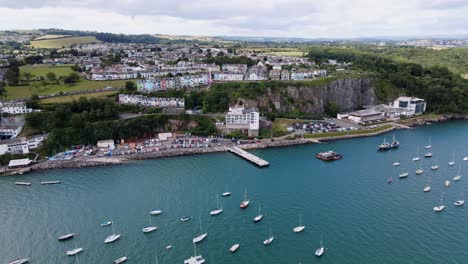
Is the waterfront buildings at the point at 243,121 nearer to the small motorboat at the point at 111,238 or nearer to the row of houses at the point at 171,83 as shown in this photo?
the row of houses at the point at 171,83

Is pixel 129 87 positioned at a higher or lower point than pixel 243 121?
higher

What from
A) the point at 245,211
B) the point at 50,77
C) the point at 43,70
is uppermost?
the point at 43,70

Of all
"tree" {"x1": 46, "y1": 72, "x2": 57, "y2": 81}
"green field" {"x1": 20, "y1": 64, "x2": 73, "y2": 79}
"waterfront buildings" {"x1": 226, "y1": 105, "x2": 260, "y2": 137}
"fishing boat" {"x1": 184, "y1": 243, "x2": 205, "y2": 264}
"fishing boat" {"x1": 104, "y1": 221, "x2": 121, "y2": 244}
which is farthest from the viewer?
"green field" {"x1": 20, "y1": 64, "x2": 73, "y2": 79}

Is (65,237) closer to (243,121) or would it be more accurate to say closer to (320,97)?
(243,121)

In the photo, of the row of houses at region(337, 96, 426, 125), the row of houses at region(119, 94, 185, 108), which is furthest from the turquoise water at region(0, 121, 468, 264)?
the row of houses at region(119, 94, 185, 108)

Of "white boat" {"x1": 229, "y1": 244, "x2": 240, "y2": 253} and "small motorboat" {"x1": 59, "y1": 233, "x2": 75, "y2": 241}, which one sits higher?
"white boat" {"x1": 229, "y1": 244, "x2": 240, "y2": 253}

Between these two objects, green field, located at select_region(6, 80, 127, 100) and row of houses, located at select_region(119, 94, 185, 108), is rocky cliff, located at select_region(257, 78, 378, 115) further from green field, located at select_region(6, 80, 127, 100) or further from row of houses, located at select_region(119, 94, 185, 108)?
green field, located at select_region(6, 80, 127, 100)

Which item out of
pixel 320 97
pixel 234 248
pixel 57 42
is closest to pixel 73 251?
pixel 234 248

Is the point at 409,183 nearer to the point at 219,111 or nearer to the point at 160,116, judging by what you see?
the point at 219,111
